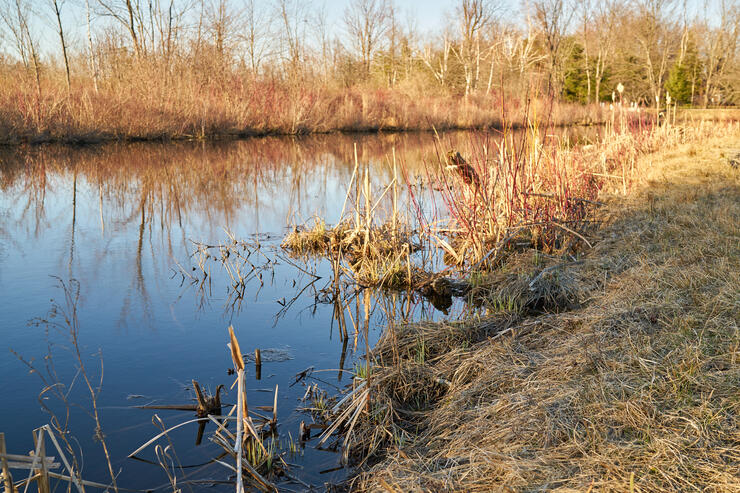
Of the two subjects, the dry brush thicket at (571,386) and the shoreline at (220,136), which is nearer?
the dry brush thicket at (571,386)

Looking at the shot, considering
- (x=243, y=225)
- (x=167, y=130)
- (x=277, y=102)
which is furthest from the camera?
(x=277, y=102)

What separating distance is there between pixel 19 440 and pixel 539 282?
3285mm

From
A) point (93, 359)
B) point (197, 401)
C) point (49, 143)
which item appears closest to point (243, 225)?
point (93, 359)

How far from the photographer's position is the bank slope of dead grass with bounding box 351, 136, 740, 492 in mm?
1880

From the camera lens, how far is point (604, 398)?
2.27 m

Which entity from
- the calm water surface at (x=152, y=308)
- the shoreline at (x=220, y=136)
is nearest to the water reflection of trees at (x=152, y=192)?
the calm water surface at (x=152, y=308)

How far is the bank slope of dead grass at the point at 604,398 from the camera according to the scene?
74.0 inches

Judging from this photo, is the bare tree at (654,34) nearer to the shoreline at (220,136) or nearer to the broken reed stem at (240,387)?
the shoreline at (220,136)

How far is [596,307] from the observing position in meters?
3.54

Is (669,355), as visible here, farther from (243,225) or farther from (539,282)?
(243,225)

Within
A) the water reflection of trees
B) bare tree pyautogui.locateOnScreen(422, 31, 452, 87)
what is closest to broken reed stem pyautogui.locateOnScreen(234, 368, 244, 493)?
the water reflection of trees

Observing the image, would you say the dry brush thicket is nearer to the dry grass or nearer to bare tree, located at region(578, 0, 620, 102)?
the dry grass

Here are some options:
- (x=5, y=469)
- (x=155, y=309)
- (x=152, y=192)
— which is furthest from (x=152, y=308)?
(x=152, y=192)

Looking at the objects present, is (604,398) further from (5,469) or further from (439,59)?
(439,59)
